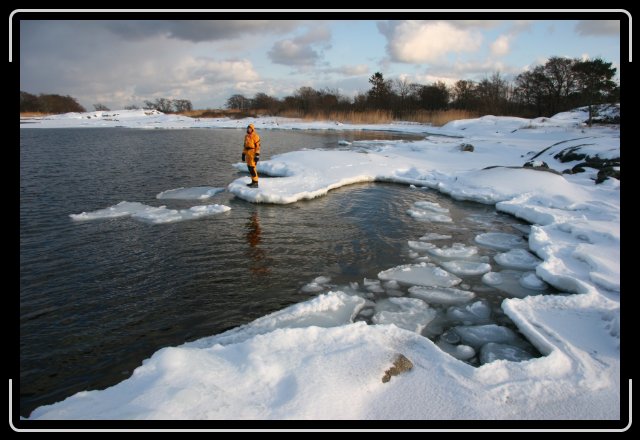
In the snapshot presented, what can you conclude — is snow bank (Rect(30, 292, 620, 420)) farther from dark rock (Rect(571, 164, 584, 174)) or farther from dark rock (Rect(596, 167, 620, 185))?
dark rock (Rect(571, 164, 584, 174))

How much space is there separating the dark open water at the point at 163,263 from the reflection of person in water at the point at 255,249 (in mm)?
20

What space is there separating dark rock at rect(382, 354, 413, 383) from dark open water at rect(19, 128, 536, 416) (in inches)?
73.3

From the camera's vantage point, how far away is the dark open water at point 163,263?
3.94 m

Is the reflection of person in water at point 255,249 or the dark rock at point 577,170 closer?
the reflection of person in water at point 255,249

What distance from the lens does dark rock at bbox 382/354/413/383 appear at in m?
3.10

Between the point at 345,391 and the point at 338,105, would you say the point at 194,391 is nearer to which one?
the point at 345,391

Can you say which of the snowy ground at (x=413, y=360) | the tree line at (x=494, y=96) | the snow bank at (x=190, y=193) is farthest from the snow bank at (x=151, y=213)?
Result: the tree line at (x=494, y=96)

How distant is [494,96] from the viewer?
48750 mm

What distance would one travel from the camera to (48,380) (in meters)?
3.49

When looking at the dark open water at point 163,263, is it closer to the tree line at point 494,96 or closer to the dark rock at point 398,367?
the dark rock at point 398,367

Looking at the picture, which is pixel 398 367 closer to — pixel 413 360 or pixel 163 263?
pixel 413 360

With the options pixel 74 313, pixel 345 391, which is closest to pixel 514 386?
pixel 345 391

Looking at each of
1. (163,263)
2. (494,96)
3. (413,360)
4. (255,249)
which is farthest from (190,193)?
(494,96)

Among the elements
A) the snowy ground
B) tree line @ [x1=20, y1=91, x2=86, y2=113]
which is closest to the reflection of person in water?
the snowy ground
